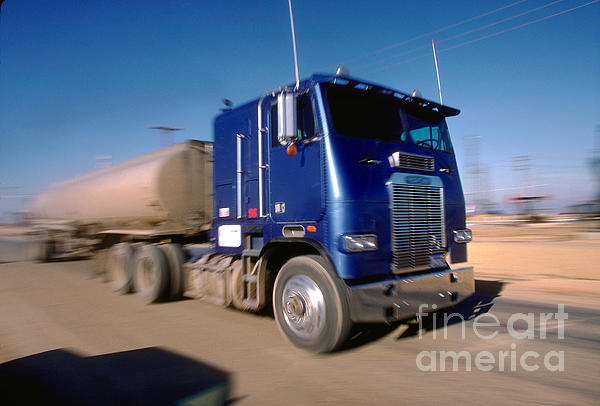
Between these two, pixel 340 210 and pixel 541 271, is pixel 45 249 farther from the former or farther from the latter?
pixel 541 271

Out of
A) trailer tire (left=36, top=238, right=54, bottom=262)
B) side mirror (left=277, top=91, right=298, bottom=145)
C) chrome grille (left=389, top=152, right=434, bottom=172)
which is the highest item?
side mirror (left=277, top=91, right=298, bottom=145)

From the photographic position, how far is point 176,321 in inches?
242

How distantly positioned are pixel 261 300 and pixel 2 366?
2842 mm

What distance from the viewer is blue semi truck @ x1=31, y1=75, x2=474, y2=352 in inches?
172

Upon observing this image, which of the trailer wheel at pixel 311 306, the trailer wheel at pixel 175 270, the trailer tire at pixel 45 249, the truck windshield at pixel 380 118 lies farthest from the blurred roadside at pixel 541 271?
the trailer wheel at pixel 175 270

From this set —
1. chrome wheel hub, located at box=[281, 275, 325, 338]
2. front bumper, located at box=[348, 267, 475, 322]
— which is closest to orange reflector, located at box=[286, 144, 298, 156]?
chrome wheel hub, located at box=[281, 275, 325, 338]

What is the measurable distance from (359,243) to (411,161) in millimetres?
1395

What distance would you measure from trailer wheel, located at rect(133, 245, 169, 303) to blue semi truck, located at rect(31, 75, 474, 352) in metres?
1.49

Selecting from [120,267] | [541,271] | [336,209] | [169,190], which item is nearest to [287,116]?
[336,209]

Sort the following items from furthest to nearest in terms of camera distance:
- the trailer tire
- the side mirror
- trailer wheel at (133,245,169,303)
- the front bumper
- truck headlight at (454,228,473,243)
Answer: the trailer tire < trailer wheel at (133,245,169,303) < truck headlight at (454,228,473,243) < the side mirror < the front bumper

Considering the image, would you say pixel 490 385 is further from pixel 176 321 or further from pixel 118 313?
pixel 118 313

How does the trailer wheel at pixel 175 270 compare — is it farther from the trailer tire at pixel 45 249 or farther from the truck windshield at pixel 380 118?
the trailer tire at pixel 45 249

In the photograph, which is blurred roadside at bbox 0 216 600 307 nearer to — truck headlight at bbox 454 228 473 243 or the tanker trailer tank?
truck headlight at bbox 454 228 473 243

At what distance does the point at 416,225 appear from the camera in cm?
496
